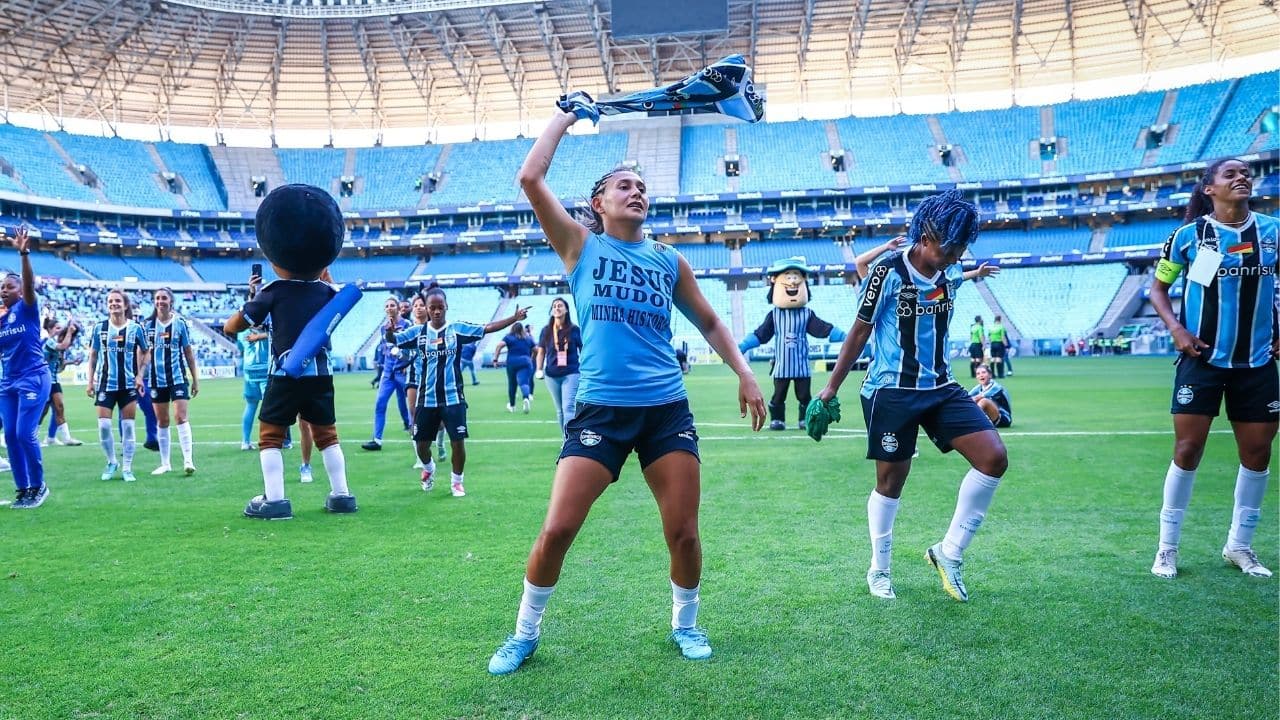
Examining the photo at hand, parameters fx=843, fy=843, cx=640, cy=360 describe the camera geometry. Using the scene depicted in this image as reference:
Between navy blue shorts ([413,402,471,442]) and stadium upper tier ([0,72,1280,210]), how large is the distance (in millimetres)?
49024

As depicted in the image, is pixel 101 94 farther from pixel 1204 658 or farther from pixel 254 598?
pixel 1204 658

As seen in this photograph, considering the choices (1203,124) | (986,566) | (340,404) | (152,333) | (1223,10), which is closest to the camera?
(986,566)

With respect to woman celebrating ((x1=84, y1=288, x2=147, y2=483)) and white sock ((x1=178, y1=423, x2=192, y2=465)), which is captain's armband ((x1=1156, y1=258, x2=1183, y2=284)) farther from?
woman celebrating ((x1=84, y1=288, x2=147, y2=483))

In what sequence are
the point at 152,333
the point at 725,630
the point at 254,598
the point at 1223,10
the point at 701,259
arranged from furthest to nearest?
1. the point at 701,259
2. the point at 1223,10
3. the point at 152,333
4. the point at 254,598
5. the point at 725,630

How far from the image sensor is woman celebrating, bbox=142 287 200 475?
954 centimetres

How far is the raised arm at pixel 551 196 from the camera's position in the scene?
343 centimetres

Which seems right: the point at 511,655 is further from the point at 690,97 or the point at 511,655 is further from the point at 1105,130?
the point at 1105,130

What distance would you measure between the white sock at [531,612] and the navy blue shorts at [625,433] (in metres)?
0.59

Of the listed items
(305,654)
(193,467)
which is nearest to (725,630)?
(305,654)

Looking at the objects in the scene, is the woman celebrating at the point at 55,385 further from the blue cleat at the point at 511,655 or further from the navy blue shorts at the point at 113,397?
the blue cleat at the point at 511,655

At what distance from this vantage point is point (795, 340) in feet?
39.9

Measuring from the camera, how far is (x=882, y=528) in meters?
4.61

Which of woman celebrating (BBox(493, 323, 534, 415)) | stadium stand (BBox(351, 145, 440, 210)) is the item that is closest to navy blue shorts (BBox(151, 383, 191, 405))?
woman celebrating (BBox(493, 323, 534, 415))

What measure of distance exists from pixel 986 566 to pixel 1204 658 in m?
1.59
